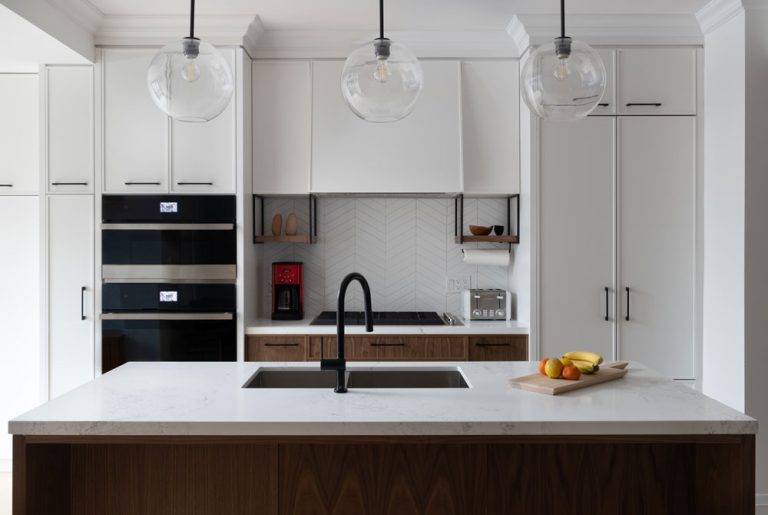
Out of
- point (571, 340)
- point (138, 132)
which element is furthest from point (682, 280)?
point (138, 132)

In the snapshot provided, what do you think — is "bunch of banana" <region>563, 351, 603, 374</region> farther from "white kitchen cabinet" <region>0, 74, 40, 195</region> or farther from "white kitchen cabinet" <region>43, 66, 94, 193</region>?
"white kitchen cabinet" <region>0, 74, 40, 195</region>

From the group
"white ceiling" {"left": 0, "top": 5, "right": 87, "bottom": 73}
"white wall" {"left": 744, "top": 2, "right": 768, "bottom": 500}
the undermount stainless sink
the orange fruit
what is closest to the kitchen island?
the orange fruit

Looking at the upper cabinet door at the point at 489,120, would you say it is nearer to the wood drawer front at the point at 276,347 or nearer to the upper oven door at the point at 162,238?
the wood drawer front at the point at 276,347

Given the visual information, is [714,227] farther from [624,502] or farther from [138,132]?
[138,132]

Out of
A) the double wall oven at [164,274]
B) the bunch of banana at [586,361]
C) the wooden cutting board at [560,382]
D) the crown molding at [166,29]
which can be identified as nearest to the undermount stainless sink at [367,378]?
the wooden cutting board at [560,382]

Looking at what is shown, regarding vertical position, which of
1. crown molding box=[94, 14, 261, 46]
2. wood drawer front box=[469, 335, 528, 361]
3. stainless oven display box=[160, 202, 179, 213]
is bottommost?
wood drawer front box=[469, 335, 528, 361]

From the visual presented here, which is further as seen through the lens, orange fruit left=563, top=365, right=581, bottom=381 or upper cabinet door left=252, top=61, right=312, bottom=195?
upper cabinet door left=252, top=61, right=312, bottom=195

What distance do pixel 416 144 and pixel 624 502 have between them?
7.90 feet

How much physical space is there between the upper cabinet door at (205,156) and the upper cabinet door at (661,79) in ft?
7.38

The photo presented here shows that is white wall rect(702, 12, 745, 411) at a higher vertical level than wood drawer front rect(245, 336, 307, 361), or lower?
higher

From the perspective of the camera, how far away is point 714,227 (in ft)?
11.1

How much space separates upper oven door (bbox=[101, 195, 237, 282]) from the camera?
11.3ft

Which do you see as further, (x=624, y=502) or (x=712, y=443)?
(x=624, y=502)

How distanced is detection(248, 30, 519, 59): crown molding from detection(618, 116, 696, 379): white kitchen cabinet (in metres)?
0.92
